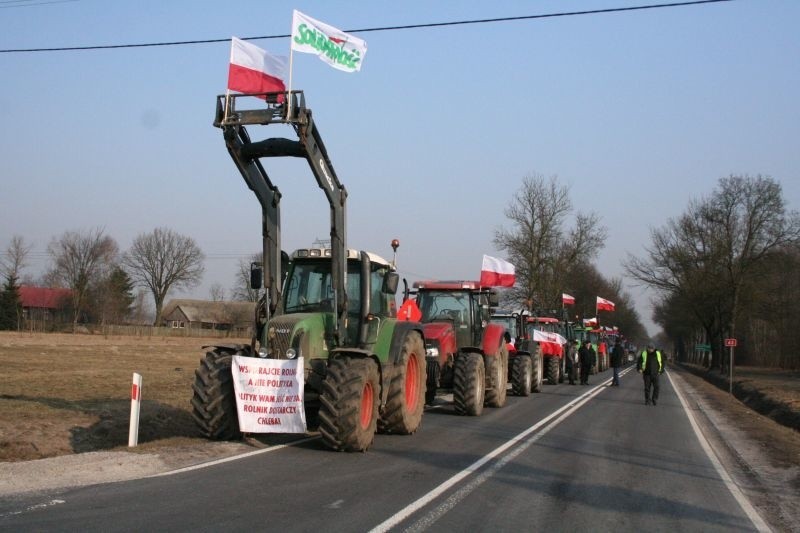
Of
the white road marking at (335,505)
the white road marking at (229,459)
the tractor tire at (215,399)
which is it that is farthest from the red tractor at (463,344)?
the white road marking at (335,505)

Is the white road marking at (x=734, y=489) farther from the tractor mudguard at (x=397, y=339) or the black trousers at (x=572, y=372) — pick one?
the black trousers at (x=572, y=372)

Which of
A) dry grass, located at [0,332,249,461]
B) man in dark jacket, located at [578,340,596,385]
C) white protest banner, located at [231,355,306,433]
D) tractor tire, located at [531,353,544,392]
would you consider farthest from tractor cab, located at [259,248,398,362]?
man in dark jacket, located at [578,340,596,385]

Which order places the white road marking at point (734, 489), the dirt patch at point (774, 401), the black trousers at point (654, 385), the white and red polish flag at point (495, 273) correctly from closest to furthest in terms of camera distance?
the white road marking at point (734, 489)
the dirt patch at point (774, 401)
the black trousers at point (654, 385)
the white and red polish flag at point (495, 273)

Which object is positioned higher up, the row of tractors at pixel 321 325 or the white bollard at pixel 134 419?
the row of tractors at pixel 321 325

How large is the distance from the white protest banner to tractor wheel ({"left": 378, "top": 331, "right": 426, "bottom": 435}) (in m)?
1.98

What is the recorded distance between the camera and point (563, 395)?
2303 centimetres

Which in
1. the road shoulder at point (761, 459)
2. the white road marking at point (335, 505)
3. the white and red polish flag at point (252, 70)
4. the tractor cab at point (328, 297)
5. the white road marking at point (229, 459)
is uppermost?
the white and red polish flag at point (252, 70)

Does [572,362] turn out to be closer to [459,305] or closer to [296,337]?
[459,305]

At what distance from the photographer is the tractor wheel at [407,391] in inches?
464

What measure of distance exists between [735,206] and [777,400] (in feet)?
92.8

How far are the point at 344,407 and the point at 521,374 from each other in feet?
42.3

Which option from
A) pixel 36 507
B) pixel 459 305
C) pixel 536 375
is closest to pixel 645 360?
pixel 536 375

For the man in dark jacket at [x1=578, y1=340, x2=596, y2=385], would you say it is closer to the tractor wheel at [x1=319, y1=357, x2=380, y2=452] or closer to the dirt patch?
the dirt patch

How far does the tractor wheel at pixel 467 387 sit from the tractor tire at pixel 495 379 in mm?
1416
